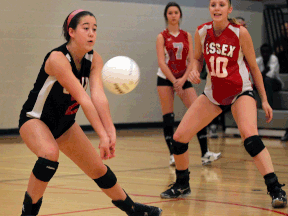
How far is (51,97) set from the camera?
2.95 meters

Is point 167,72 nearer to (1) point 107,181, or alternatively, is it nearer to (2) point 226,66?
(2) point 226,66

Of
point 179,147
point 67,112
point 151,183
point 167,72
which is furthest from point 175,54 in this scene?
point 67,112

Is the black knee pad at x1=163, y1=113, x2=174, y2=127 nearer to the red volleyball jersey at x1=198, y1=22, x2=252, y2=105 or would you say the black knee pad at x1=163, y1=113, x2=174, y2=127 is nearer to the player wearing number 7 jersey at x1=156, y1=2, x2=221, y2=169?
the player wearing number 7 jersey at x1=156, y1=2, x2=221, y2=169

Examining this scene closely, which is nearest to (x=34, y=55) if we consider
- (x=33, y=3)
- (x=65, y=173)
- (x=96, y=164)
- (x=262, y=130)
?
(x=33, y=3)

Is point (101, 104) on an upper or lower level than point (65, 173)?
upper

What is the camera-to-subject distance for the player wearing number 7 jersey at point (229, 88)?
3715 mm

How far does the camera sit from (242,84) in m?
3.84

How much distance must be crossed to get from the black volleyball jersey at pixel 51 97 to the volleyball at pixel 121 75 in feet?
0.79

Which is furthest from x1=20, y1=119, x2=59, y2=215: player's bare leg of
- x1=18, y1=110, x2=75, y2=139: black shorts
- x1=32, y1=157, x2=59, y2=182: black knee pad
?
x1=18, y1=110, x2=75, y2=139: black shorts

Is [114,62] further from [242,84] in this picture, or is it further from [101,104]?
[242,84]

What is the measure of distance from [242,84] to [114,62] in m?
1.18

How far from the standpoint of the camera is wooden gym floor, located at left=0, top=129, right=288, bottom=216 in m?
3.65

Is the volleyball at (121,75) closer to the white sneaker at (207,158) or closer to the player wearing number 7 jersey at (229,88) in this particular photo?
the player wearing number 7 jersey at (229,88)

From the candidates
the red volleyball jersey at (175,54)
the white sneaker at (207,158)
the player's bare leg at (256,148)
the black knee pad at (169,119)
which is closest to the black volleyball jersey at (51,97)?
the player's bare leg at (256,148)
